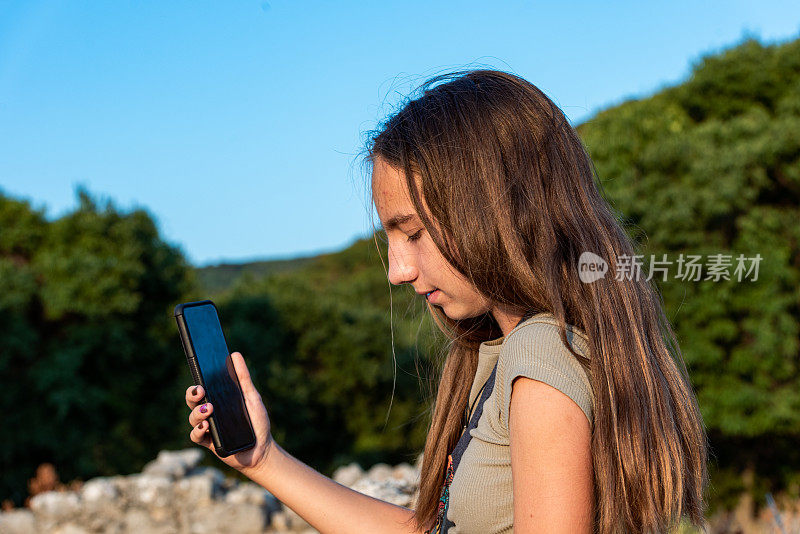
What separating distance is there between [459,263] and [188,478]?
448 cm

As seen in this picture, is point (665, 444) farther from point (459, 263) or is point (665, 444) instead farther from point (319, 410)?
point (319, 410)

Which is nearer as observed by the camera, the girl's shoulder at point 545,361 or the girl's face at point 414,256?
the girl's shoulder at point 545,361

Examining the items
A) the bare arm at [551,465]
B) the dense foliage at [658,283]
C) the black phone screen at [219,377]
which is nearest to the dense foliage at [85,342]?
the dense foliage at [658,283]

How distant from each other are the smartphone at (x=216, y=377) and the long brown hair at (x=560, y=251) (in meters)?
0.59

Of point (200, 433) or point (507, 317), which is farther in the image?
point (200, 433)

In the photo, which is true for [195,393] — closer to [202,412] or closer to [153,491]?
[202,412]

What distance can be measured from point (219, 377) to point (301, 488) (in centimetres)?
32

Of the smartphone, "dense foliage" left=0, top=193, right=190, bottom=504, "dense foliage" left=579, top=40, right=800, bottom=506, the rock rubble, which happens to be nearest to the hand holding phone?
the smartphone

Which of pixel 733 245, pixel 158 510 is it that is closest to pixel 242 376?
pixel 158 510

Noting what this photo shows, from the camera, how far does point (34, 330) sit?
7281 mm

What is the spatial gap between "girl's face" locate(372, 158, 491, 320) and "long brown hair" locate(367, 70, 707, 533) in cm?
3

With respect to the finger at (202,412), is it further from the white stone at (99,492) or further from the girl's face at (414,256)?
the white stone at (99,492)

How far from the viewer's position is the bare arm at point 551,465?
1.00 meters

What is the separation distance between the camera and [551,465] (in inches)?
39.3
